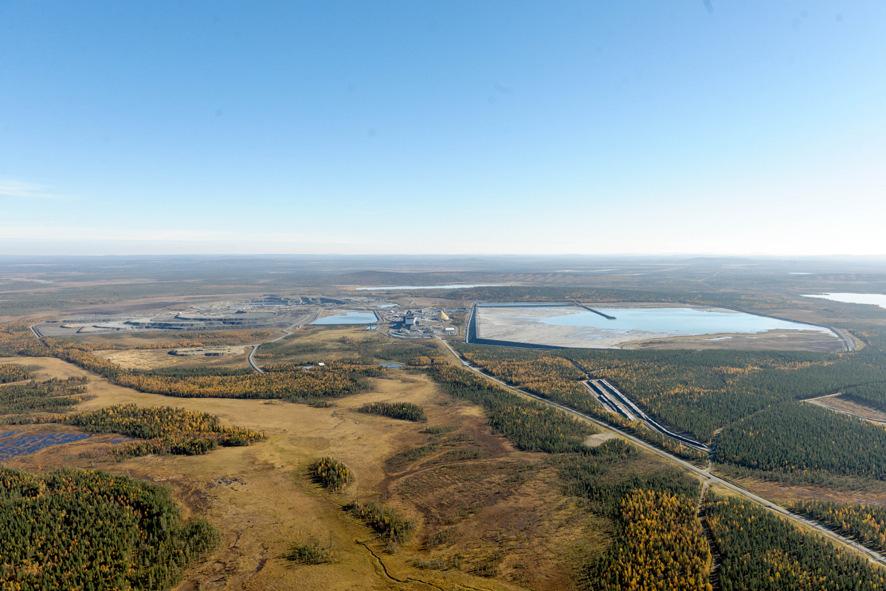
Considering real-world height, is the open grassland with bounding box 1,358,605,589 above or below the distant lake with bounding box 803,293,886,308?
below

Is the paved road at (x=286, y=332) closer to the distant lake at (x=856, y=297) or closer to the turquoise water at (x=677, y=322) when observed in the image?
the turquoise water at (x=677, y=322)

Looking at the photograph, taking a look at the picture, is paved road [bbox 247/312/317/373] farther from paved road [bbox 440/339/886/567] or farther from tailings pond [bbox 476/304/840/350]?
paved road [bbox 440/339/886/567]

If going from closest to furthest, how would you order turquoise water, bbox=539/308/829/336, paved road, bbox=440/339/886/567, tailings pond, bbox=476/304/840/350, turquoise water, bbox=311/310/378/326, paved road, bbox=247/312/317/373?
paved road, bbox=440/339/886/567 < paved road, bbox=247/312/317/373 < tailings pond, bbox=476/304/840/350 < turquoise water, bbox=539/308/829/336 < turquoise water, bbox=311/310/378/326

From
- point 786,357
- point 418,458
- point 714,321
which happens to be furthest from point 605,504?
point 714,321

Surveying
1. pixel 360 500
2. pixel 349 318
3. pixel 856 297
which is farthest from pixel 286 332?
pixel 856 297

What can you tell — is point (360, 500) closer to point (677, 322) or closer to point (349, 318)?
point (349, 318)

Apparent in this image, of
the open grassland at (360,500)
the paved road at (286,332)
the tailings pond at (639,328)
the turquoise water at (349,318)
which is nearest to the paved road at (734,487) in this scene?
the open grassland at (360,500)

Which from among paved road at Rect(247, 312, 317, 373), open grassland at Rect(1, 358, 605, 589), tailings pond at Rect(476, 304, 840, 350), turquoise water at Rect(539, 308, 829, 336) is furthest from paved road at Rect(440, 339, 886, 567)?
turquoise water at Rect(539, 308, 829, 336)
